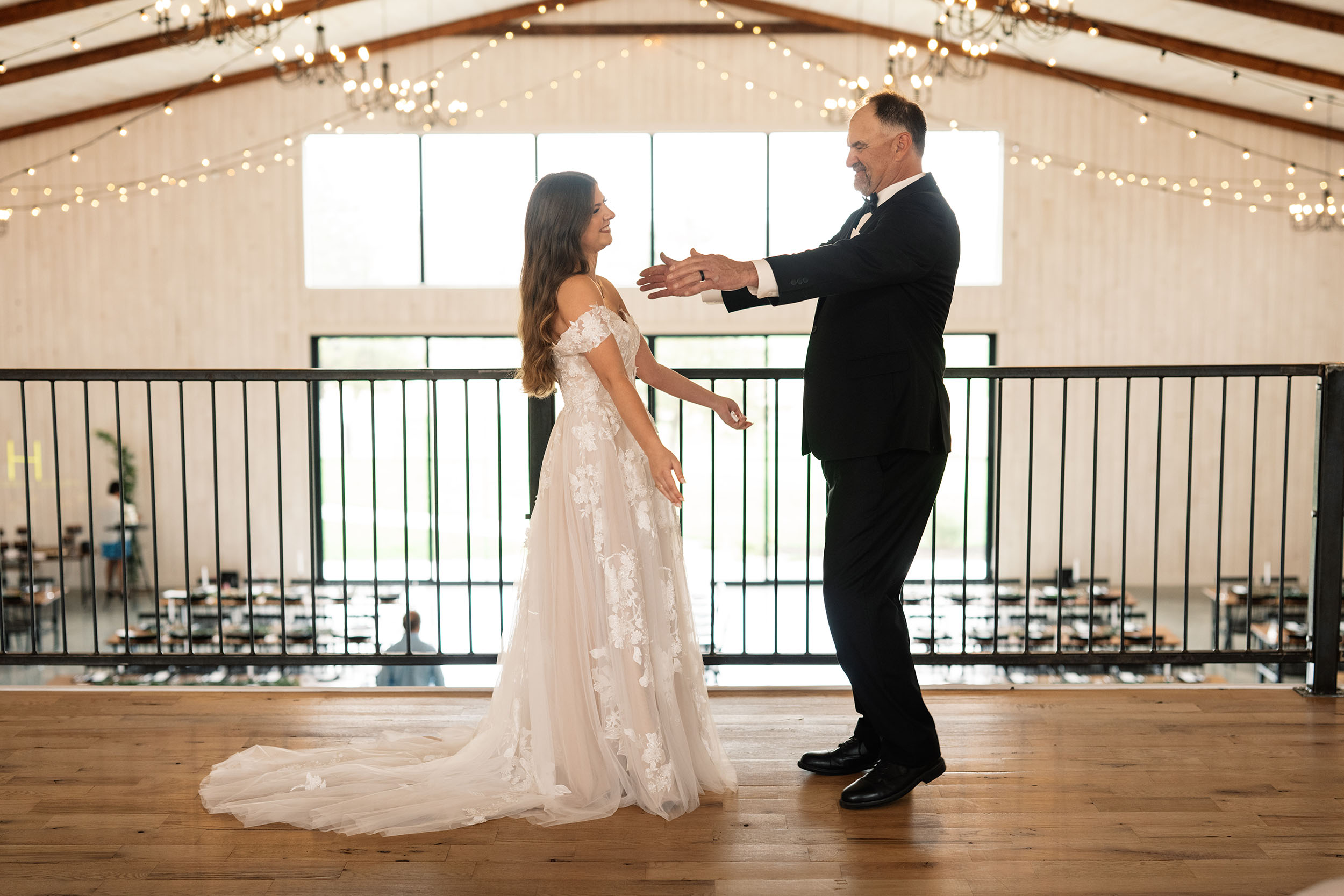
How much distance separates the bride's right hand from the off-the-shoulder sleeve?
32 cm

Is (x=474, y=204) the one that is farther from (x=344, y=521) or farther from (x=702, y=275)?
(x=702, y=275)

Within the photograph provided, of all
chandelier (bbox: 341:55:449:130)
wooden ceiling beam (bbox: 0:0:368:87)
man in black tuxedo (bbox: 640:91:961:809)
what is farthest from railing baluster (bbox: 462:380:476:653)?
wooden ceiling beam (bbox: 0:0:368:87)

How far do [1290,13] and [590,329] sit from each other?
901 centimetres

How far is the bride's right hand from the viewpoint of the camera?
101 inches

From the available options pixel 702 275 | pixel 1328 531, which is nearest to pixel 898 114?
pixel 702 275

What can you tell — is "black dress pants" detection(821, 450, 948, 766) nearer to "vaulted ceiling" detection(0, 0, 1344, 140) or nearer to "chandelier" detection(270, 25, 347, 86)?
"chandelier" detection(270, 25, 347, 86)

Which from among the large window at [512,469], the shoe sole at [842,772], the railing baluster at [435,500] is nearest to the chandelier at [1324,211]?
the large window at [512,469]

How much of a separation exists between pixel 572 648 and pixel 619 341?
2.57 ft

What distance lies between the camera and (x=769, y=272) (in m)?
2.39

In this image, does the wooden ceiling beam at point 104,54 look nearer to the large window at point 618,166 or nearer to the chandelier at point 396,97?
the chandelier at point 396,97

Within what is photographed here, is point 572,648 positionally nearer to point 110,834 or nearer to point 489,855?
point 489,855

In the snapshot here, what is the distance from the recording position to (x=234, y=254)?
520 inches

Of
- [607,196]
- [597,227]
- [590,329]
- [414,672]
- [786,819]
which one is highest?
[607,196]

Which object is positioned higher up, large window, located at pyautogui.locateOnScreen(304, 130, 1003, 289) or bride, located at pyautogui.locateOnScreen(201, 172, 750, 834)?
large window, located at pyautogui.locateOnScreen(304, 130, 1003, 289)
